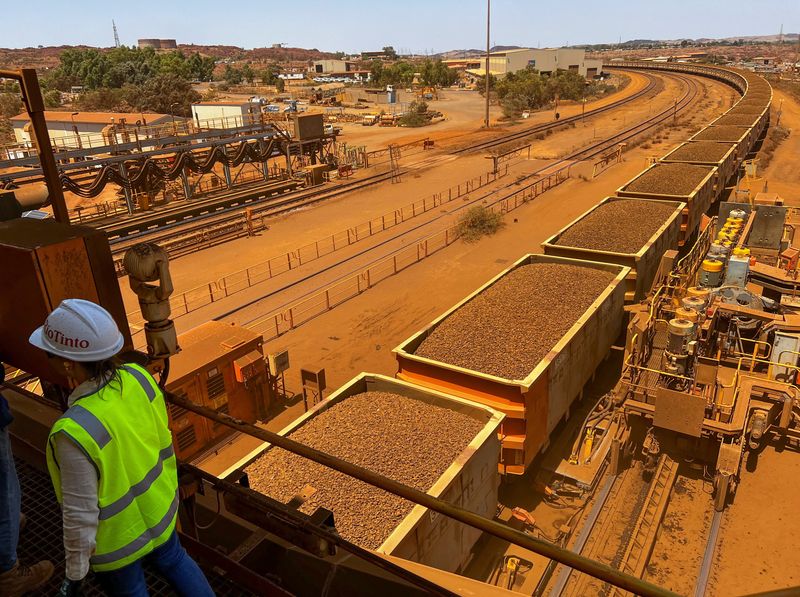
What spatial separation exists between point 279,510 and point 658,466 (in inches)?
314

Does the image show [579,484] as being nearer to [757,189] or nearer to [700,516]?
[700,516]

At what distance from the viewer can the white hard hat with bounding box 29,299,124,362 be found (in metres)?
2.52

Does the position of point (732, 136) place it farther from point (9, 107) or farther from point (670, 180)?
point (9, 107)

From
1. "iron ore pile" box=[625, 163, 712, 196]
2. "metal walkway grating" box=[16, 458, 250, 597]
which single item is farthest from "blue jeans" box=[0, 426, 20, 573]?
"iron ore pile" box=[625, 163, 712, 196]

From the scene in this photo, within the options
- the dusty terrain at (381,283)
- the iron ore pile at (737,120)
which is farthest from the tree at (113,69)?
the iron ore pile at (737,120)

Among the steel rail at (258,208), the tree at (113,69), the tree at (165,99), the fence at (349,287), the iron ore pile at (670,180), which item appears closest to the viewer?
the fence at (349,287)

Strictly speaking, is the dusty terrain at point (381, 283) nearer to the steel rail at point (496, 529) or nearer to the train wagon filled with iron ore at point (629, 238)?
the train wagon filled with iron ore at point (629, 238)

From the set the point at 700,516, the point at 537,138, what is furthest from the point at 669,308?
the point at 537,138

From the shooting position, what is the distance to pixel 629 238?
46.1 ft

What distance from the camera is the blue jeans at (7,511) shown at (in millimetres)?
3363

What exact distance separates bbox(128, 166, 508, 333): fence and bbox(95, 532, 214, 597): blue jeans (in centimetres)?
1314

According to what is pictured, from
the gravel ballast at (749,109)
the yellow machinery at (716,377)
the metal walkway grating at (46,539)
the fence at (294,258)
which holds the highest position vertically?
the metal walkway grating at (46,539)

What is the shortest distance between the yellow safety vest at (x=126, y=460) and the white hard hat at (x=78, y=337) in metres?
0.15

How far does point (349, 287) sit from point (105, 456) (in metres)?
16.0
